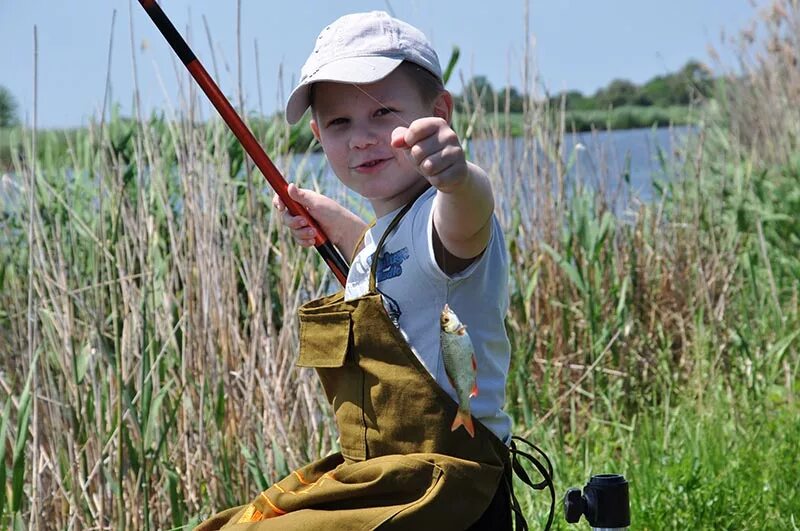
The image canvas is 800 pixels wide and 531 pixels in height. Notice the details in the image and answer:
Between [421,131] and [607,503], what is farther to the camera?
[607,503]

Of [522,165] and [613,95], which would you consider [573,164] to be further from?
[613,95]

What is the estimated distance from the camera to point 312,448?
2951 millimetres

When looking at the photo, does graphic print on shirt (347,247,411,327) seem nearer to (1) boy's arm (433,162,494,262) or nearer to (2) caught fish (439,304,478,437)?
(1) boy's arm (433,162,494,262)

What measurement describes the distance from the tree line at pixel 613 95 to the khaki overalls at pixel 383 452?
85.6 inches

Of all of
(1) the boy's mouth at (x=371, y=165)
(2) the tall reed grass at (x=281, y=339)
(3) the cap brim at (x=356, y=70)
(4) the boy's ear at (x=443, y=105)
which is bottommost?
(2) the tall reed grass at (x=281, y=339)

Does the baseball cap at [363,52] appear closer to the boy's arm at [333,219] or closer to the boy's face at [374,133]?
the boy's face at [374,133]

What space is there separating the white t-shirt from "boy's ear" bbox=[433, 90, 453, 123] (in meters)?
0.17

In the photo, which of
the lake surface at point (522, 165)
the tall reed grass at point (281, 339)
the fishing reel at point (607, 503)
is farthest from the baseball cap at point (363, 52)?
the lake surface at point (522, 165)

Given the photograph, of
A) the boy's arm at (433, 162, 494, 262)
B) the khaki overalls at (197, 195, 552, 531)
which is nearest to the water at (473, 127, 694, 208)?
the khaki overalls at (197, 195, 552, 531)

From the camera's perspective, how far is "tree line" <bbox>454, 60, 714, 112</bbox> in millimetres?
4324

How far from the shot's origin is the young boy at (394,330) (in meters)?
1.65

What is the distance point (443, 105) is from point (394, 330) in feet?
1.36

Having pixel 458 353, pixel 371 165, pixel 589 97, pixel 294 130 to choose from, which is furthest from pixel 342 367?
pixel 589 97

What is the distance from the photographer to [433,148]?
139cm
